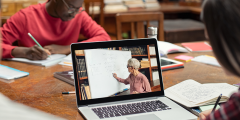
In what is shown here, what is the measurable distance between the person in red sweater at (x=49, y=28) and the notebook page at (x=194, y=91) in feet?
2.78

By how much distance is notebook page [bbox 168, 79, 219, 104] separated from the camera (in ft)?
2.93

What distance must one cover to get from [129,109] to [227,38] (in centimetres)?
41

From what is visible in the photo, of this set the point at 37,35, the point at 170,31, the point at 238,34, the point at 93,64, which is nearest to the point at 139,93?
the point at 93,64

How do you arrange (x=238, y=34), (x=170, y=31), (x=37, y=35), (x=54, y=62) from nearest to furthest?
(x=238, y=34), (x=54, y=62), (x=37, y=35), (x=170, y=31)

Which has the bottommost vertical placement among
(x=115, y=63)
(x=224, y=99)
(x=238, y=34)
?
(x=224, y=99)

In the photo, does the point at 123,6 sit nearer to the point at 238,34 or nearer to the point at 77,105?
the point at 77,105

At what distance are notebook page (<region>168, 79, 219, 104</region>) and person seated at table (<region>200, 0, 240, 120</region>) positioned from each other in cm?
35

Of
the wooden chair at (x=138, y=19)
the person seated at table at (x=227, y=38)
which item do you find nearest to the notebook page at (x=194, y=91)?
the person seated at table at (x=227, y=38)

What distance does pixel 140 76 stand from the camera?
35.6 inches

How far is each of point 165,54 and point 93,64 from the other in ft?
2.45

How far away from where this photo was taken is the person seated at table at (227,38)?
0.51 metres

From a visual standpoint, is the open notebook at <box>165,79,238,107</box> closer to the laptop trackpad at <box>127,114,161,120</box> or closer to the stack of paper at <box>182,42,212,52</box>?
the laptop trackpad at <box>127,114,161,120</box>

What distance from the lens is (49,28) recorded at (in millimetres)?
1829

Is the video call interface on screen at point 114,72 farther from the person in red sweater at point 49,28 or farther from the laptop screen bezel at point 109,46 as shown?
the person in red sweater at point 49,28
